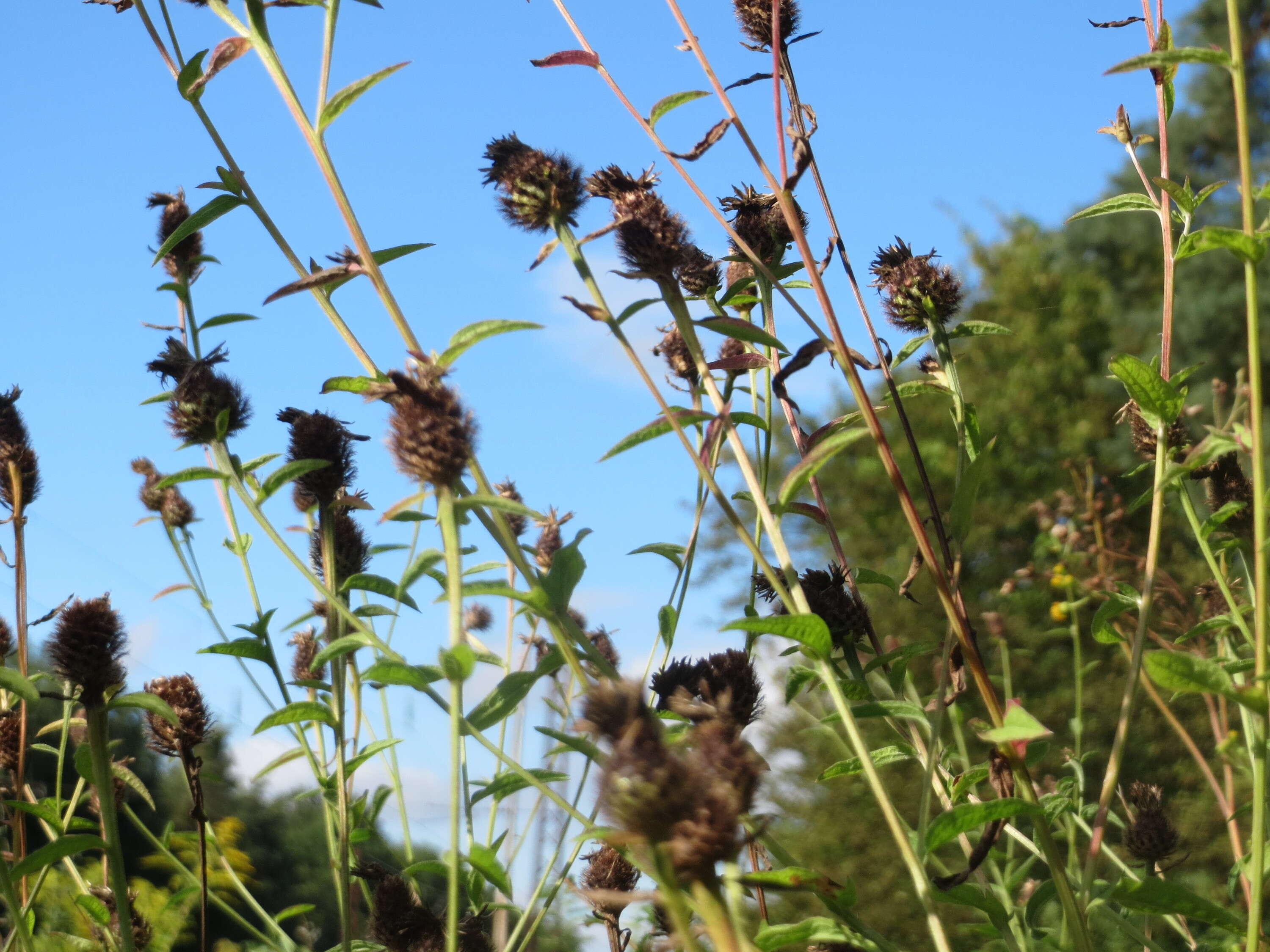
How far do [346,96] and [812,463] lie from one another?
85 centimetres

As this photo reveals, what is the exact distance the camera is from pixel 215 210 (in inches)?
62.5

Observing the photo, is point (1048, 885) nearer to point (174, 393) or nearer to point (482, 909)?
point (482, 909)

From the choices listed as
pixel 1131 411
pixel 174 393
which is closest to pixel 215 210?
pixel 174 393

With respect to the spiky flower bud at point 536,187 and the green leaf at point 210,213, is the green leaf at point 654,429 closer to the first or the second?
the spiky flower bud at point 536,187

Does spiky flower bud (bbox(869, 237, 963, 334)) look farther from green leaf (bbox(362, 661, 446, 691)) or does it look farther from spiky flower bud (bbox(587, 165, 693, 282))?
green leaf (bbox(362, 661, 446, 691))

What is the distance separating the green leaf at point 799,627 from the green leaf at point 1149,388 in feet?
2.03

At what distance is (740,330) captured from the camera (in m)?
1.33

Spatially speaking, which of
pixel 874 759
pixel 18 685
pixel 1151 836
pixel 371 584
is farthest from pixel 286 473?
pixel 1151 836

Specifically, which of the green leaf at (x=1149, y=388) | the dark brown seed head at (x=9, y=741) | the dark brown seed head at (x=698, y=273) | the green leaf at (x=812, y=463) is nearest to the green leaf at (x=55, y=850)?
the dark brown seed head at (x=9, y=741)

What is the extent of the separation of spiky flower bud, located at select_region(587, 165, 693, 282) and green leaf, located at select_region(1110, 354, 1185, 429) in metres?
0.61

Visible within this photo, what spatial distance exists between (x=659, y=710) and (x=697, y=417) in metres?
0.37

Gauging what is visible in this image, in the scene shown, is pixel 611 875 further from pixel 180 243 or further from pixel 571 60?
pixel 180 243

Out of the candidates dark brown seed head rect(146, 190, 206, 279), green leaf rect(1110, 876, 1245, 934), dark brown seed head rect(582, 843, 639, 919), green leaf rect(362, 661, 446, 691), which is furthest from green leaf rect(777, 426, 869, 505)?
dark brown seed head rect(146, 190, 206, 279)

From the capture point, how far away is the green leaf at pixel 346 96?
4.89ft
